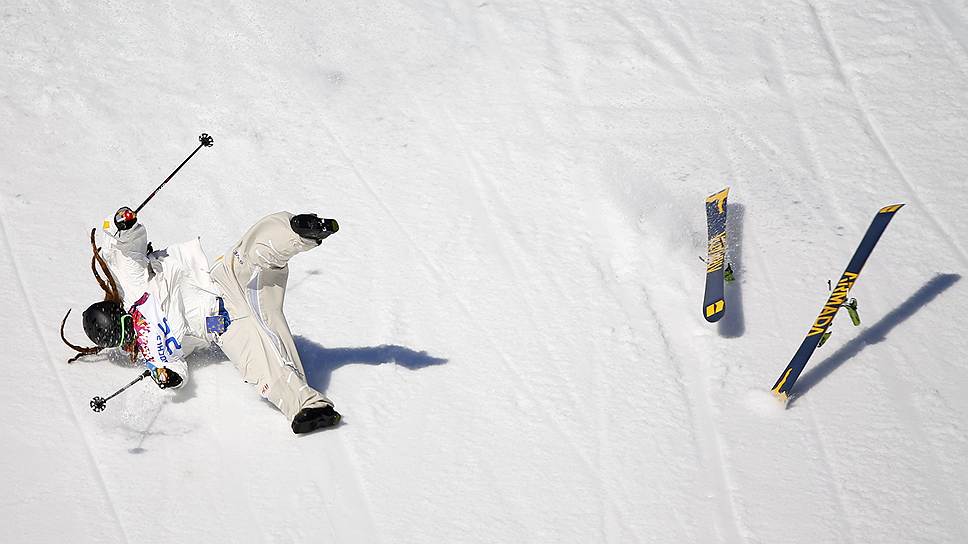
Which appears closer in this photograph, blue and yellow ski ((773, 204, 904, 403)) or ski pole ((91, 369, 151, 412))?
ski pole ((91, 369, 151, 412))

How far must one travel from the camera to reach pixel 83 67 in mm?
9164

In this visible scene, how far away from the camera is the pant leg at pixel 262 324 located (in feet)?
19.1

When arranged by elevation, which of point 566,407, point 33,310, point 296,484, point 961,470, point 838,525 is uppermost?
point 33,310

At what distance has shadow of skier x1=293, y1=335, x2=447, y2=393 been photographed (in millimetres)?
6469

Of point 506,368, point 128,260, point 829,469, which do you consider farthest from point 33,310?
point 829,469

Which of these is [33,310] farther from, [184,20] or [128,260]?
[184,20]

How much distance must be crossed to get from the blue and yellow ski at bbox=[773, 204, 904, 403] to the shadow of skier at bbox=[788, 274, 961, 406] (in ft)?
0.55

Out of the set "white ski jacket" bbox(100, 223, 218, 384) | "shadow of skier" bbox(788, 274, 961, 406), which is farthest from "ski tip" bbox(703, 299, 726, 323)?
"white ski jacket" bbox(100, 223, 218, 384)

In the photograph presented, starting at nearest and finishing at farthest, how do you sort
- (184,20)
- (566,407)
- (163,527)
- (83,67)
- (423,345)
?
(163,527), (566,407), (423,345), (83,67), (184,20)

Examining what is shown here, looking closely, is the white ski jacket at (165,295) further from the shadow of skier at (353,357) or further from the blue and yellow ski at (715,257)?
the blue and yellow ski at (715,257)

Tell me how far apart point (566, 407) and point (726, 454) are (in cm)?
100

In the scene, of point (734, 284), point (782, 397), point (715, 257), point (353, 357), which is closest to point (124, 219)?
point (353, 357)

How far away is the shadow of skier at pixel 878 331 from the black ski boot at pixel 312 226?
311 cm

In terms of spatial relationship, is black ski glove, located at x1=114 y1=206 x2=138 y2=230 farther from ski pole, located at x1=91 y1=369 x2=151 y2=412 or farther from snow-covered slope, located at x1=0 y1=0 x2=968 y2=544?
snow-covered slope, located at x1=0 y1=0 x2=968 y2=544
